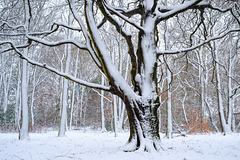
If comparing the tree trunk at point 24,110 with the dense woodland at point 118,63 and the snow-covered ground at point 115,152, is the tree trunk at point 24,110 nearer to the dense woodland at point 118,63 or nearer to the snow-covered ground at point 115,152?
the dense woodland at point 118,63

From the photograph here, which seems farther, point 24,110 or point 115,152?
point 24,110

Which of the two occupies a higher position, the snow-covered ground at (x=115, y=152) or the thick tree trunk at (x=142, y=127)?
the thick tree trunk at (x=142, y=127)

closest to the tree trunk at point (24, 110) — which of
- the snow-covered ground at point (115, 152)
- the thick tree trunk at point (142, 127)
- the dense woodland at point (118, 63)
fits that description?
the dense woodland at point (118, 63)

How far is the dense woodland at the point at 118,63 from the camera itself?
3420mm

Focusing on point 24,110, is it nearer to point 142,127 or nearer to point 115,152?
point 115,152

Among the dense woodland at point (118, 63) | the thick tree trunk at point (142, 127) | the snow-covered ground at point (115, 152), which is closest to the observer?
the snow-covered ground at point (115, 152)

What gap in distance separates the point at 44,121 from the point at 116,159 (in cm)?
1897

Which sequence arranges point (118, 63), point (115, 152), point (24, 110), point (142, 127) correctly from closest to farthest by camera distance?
1. point (115, 152)
2. point (142, 127)
3. point (24, 110)
4. point (118, 63)

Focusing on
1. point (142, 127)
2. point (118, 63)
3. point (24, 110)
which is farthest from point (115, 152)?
point (118, 63)

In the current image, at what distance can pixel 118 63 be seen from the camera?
15.3 meters

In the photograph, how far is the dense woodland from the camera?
3.42 m

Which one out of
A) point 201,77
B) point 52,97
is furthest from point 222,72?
point 52,97

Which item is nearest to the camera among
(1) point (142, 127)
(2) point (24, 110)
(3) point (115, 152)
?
(3) point (115, 152)

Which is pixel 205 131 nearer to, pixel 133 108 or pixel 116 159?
pixel 133 108
